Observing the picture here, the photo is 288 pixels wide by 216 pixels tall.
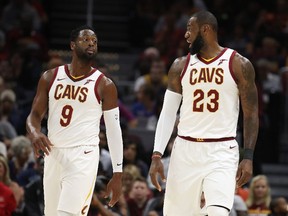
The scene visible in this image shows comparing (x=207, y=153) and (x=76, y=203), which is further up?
(x=207, y=153)

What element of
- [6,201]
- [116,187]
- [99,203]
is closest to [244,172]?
[116,187]

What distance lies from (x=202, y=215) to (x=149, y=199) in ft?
12.6

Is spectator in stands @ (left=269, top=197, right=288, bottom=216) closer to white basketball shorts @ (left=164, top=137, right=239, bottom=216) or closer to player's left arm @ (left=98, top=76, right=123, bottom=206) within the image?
player's left arm @ (left=98, top=76, right=123, bottom=206)

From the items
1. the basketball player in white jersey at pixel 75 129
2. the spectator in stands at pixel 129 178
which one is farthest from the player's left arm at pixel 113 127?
the spectator in stands at pixel 129 178

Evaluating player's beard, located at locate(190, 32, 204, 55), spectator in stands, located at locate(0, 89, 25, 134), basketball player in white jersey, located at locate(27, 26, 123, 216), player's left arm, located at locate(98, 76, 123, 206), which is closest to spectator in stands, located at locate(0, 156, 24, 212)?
spectator in stands, located at locate(0, 89, 25, 134)

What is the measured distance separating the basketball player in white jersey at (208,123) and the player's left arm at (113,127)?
0.54 meters

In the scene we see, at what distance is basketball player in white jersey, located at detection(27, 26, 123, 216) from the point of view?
329 inches

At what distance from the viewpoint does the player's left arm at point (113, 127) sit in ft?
28.3

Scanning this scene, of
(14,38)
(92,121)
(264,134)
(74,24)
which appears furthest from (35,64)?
(92,121)

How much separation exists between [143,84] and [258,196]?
12.2 ft

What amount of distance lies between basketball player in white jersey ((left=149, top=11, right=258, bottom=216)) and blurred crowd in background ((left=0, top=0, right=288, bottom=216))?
7.95 ft

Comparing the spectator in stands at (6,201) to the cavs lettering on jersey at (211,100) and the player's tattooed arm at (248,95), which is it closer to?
the cavs lettering on jersey at (211,100)

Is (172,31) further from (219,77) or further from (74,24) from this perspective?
(219,77)

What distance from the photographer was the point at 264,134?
14.4 m
